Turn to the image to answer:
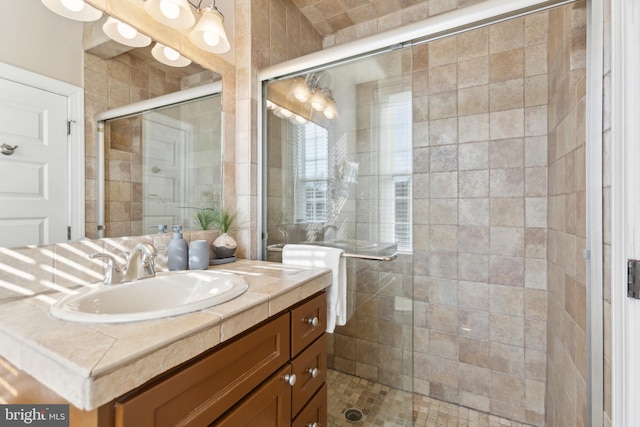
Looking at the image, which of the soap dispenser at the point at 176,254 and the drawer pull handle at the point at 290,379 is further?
the soap dispenser at the point at 176,254

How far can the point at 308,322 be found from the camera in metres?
1.13

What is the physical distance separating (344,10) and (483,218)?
5.75ft

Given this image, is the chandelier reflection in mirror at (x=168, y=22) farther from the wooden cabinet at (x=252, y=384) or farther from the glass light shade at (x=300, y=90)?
the wooden cabinet at (x=252, y=384)

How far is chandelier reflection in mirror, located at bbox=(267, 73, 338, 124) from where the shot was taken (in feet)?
5.41

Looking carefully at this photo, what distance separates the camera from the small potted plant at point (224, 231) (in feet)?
4.88

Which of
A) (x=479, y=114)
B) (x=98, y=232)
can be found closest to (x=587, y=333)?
(x=479, y=114)

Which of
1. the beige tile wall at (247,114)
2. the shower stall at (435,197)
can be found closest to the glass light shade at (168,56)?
the beige tile wall at (247,114)

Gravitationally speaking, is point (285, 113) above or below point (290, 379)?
above

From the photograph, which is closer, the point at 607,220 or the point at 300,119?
the point at 607,220

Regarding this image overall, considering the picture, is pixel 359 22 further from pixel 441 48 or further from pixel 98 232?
pixel 98 232

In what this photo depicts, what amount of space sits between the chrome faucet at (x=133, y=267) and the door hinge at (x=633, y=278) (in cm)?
143

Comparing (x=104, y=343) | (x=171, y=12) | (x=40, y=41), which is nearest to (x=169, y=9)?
(x=171, y=12)

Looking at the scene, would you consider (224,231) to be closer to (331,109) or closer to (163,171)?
(163,171)

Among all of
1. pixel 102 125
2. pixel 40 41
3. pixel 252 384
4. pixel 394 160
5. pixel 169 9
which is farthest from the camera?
pixel 394 160
